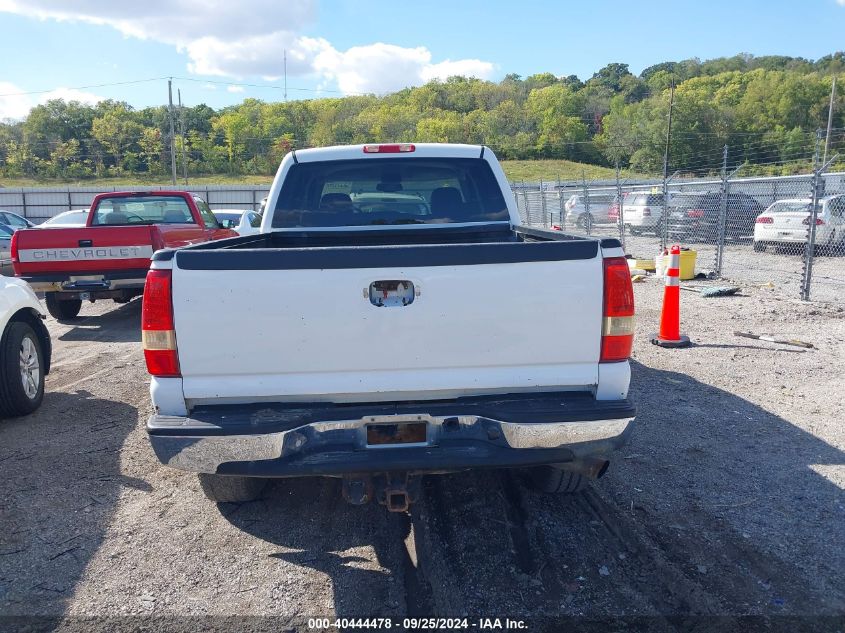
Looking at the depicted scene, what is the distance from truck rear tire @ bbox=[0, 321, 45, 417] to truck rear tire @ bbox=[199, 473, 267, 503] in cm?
269

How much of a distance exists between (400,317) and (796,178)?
9646 mm

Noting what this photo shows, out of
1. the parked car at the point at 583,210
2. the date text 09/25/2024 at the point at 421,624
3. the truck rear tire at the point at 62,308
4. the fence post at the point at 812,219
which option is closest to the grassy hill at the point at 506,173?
the parked car at the point at 583,210

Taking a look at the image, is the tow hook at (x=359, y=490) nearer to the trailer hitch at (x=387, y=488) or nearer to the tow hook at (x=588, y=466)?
the trailer hitch at (x=387, y=488)

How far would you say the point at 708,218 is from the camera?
635 inches

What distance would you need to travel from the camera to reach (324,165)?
4926mm

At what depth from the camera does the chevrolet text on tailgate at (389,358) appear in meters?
2.84

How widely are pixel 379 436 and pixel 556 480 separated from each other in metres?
1.31

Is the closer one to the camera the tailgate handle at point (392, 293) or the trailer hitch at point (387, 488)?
the tailgate handle at point (392, 293)

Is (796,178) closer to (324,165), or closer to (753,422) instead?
(753,422)

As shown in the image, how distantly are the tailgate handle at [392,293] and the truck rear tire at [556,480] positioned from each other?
1390 millimetres

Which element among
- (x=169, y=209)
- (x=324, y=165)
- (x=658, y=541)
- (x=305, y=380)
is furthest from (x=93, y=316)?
→ (x=658, y=541)

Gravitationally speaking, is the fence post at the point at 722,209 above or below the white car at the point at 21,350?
above

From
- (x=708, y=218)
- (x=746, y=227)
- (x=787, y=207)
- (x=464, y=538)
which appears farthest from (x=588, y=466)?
(x=787, y=207)

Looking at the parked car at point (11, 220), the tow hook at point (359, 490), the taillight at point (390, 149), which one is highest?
the taillight at point (390, 149)
